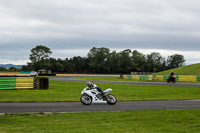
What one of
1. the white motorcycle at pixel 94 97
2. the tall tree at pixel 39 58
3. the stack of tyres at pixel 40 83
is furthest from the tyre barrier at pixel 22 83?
the tall tree at pixel 39 58

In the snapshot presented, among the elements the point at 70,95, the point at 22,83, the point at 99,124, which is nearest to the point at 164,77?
the point at 22,83

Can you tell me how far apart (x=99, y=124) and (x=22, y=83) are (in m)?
18.1

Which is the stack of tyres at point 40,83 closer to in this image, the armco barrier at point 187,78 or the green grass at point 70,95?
the green grass at point 70,95

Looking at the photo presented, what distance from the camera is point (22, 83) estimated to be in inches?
1004

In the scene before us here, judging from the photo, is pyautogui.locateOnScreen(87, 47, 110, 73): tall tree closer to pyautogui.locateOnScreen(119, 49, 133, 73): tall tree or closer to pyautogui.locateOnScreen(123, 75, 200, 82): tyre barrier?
pyautogui.locateOnScreen(119, 49, 133, 73): tall tree

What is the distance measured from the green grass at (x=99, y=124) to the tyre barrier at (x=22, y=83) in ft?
47.8

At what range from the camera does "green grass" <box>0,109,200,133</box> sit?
7.95 meters

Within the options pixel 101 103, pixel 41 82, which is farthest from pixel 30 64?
pixel 101 103

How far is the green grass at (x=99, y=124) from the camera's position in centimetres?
795

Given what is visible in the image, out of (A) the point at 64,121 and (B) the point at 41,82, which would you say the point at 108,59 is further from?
(A) the point at 64,121

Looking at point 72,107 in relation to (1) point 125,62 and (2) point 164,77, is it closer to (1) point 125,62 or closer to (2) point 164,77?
(2) point 164,77

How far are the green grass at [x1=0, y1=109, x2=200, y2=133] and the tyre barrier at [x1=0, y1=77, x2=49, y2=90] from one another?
1457 centimetres

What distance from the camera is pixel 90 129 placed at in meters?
8.09

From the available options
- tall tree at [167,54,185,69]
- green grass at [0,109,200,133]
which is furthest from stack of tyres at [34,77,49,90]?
tall tree at [167,54,185,69]
